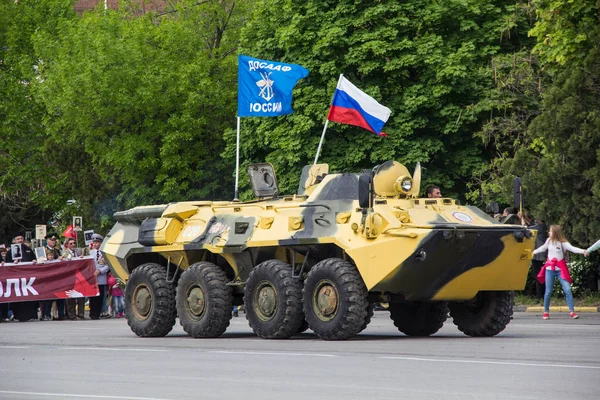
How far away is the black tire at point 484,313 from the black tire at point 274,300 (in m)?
2.30

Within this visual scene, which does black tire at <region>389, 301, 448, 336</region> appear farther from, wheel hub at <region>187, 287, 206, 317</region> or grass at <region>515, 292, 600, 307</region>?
grass at <region>515, 292, 600, 307</region>

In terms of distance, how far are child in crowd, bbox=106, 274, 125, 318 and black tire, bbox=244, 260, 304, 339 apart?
1177 cm

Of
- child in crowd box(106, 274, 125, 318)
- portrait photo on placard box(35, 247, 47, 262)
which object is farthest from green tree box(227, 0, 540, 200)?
portrait photo on placard box(35, 247, 47, 262)

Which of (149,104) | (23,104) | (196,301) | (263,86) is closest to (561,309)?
(263,86)

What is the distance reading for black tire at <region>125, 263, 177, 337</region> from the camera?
22016 millimetres

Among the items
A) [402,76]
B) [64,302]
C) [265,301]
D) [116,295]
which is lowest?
[64,302]

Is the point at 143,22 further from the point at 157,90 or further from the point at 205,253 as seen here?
the point at 205,253

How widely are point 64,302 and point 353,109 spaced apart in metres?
8.39

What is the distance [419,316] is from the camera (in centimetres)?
2091

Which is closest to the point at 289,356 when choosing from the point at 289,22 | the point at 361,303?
the point at 361,303

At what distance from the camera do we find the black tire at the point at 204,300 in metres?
21.0

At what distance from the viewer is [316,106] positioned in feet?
125

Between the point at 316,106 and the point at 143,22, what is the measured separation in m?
11.5

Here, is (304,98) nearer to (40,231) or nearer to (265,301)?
(40,231)
